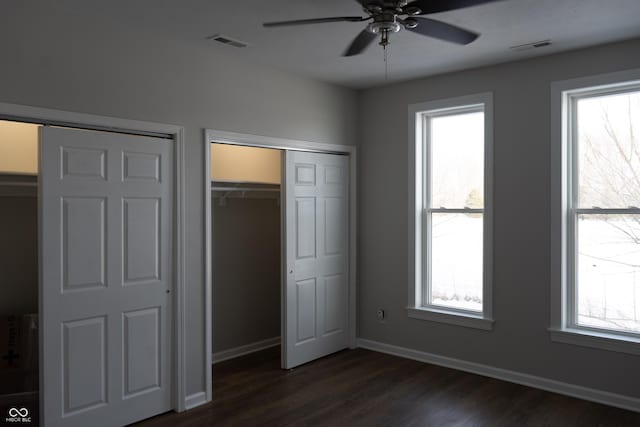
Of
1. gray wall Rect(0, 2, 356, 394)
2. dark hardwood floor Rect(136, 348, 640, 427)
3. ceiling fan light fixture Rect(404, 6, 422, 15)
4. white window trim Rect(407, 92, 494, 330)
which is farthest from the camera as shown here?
white window trim Rect(407, 92, 494, 330)

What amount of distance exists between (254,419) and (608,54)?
365 cm

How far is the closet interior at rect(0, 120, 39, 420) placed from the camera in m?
3.88

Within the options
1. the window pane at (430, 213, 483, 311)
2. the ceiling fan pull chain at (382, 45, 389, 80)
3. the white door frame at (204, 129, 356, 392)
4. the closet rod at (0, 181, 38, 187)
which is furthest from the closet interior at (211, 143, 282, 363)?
the window pane at (430, 213, 483, 311)

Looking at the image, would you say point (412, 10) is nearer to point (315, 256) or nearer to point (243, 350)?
point (315, 256)

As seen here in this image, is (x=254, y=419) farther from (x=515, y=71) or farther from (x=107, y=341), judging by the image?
(x=515, y=71)

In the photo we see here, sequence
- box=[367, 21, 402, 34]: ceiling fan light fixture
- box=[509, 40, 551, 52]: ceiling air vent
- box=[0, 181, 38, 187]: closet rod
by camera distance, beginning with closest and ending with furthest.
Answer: box=[367, 21, 402, 34]: ceiling fan light fixture → box=[509, 40, 551, 52]: ceiling air vent → box=[0, 181, 38, 187]: closet rod

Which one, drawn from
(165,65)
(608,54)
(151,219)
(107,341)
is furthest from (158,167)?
(608,54)

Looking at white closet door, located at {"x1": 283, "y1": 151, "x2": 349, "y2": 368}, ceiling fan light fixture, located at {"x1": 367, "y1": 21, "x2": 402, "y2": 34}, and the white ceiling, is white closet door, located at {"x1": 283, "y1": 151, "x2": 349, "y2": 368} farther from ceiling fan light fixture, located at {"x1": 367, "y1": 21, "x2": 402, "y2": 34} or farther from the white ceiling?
ceiling fan light fixture, located at {"x1": 367, "y1": 21, "x2": 402, "y2": 34}

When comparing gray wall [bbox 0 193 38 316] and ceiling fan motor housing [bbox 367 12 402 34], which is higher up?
ceiling fan motor housing [bbox 367 12 402 34]

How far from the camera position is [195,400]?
3.84m

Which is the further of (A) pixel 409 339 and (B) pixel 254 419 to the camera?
(A) pixel 409 339

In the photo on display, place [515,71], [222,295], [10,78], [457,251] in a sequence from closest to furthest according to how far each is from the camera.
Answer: [10,78] → [515,71] → [457,251] → [222,295]

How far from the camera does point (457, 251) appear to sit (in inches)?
187

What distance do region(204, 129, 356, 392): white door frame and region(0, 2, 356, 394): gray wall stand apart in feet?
0.14
